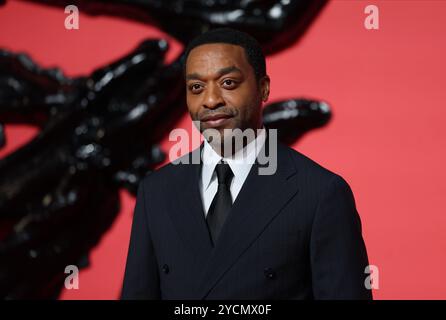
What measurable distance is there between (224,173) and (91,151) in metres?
0.86

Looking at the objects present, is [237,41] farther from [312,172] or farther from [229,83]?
[312,172]

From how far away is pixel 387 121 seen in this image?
146cm

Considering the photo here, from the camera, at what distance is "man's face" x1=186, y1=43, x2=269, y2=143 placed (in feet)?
2.29

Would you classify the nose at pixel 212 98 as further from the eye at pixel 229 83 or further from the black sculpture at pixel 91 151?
the black sculpture at pixel 91 151

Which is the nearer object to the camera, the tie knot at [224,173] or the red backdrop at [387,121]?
the tie knot at [224,173]

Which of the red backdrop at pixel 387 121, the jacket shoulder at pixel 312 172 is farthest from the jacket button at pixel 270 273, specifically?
Answer: the red backdrop at pixel 387 121

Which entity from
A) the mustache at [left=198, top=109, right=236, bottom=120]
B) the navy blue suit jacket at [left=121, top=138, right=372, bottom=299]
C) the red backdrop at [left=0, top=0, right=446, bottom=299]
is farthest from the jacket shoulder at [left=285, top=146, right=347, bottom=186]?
the red backdrop at [left=0, top=0, right=446, bottom=299]

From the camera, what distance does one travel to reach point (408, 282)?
1440 mm

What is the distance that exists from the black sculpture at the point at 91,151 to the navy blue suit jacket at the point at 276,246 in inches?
32.3

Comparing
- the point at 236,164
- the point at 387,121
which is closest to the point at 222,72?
the point at 236,164

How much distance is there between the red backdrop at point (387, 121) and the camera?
1.44m

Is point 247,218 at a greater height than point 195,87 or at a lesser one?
lesser

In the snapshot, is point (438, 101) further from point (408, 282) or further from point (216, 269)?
point (216, 269)
